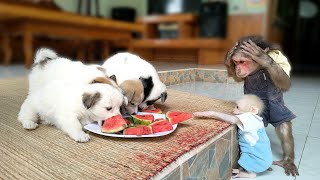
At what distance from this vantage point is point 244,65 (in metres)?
1.32

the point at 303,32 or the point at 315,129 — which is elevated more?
the point at 303,32

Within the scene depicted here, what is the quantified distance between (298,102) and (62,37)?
321cm

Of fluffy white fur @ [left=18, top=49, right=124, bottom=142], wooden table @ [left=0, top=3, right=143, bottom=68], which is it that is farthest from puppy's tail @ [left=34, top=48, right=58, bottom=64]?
wooden table @ [left=0, top=3, right=143, bottom=68]

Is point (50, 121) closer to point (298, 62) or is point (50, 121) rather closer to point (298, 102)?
point (298, 102)

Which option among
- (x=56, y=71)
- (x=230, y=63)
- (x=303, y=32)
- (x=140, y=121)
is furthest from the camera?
(x=303, y=32)

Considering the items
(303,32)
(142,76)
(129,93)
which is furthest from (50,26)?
(303,32)

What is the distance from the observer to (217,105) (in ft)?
5.44

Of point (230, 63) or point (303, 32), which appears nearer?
point (230, 63)

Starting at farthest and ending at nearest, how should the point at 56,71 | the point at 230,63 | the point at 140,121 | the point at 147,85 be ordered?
1. the point at 147,85
2. the point at 230,63
3. the point at 56,71
4. the point at 140,121

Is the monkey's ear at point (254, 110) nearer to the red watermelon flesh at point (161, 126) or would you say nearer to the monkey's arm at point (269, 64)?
the monkey's arm at point (269, 64)

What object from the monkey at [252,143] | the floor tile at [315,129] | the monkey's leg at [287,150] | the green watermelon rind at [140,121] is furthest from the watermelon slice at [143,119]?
the floor tile at [315,129]

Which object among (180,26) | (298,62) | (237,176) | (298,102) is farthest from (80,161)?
(298,62)

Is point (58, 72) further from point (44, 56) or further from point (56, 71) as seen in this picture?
point (44, 56)

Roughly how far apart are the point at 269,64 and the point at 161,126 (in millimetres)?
560
